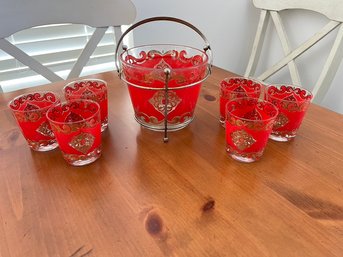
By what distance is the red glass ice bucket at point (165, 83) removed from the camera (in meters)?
0.46

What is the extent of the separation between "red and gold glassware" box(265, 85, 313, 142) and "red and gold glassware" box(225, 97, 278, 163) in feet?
0.09

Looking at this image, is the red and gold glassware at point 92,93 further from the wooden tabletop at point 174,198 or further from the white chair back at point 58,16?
the white chair back at point 58,16

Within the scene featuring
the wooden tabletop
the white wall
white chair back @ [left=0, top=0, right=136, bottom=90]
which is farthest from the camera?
the white wall

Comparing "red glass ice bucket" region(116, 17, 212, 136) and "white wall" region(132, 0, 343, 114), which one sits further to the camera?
"white wall" region(132, 0, 343, 114)

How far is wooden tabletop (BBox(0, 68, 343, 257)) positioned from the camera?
1.02ft

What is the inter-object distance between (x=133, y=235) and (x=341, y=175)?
30 centimetres

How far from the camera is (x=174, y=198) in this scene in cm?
37

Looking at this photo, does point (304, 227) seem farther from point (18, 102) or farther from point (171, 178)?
point (18, 102)

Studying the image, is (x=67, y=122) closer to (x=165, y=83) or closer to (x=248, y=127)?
(x=165, y=83)

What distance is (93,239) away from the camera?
0.32 metres

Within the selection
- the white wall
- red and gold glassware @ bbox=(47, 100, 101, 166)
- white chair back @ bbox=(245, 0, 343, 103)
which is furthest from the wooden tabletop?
the white wall

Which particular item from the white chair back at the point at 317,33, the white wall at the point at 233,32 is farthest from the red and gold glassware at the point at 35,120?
the white chair back at the point at 317,33

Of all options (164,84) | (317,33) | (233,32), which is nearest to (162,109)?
(164,84)

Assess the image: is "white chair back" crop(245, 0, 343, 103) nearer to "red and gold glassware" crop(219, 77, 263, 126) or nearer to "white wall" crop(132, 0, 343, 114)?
"white wall" crop(132, 0, 343, 114)
